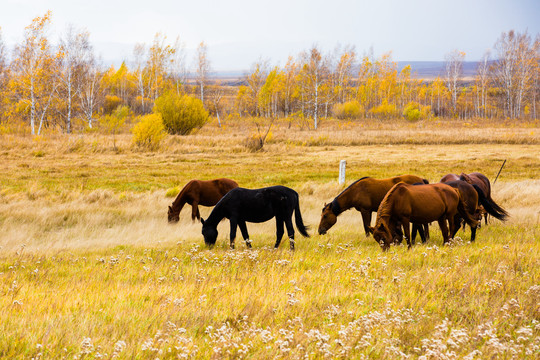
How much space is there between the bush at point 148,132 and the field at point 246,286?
44.9ft

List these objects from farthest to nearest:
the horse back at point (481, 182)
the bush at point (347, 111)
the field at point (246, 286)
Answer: the bush at point (347, 111), the horse back at point (481, 182), the field at point (246, 286)

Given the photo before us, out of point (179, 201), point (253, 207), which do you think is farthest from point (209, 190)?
point (253, 207)

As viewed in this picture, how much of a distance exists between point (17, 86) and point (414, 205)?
42.9m

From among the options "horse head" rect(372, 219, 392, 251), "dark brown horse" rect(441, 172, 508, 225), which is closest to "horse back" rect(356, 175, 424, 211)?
"horse head" rect(372, 219, 392, 251)

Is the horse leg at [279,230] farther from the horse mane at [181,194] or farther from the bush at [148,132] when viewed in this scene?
the bush at [148,132]

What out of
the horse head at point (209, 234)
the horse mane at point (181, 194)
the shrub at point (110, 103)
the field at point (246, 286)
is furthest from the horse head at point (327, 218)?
the shrub at point (110, 103)

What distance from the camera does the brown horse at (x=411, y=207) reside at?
842cm

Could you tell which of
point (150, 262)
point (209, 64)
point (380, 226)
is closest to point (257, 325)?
point (150, 262)

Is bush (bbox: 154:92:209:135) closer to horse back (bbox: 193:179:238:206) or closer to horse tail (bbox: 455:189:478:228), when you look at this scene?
horse back (bbox: 193:179:238:206)

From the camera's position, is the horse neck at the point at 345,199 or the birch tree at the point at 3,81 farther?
the birch tree at the point at 3,81

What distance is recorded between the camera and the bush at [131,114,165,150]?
3062 cm

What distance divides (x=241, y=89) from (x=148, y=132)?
192 ft

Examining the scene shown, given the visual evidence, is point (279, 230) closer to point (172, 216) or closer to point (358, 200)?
point (358, 200)

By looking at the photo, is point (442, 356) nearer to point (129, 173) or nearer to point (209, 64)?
point (129, 173)
